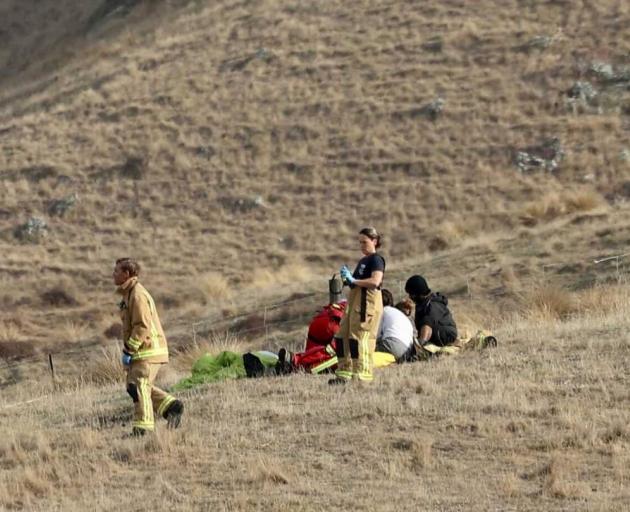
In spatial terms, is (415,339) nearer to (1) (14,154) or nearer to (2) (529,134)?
(2) (529,134)

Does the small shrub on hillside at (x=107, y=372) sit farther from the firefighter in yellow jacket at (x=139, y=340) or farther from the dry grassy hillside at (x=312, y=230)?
the firefighter in yellow jacket at (x=139, y=340)

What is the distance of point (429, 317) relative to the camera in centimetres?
1380

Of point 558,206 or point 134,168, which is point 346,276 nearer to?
point 558,206

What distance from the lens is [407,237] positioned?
31.3 metres

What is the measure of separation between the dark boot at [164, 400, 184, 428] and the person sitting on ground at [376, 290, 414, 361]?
2895 mm

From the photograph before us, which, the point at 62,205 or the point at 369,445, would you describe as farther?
the point at 62,205

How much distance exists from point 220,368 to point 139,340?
3.32 metres

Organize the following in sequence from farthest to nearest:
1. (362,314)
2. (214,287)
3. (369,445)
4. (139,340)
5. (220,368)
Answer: (214,287) → (220,368) → (362,314) → (139,340) → (369,445)

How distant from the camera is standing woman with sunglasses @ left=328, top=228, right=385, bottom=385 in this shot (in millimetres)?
11977

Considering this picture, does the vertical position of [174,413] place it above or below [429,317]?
below

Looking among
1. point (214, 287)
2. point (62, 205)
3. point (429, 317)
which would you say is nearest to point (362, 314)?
point (429, 317)

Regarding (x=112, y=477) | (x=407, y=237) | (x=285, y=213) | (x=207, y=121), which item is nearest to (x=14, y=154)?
(x=207, y=121)

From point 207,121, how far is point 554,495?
100 ft

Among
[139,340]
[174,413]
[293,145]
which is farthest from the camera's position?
[293,145]
